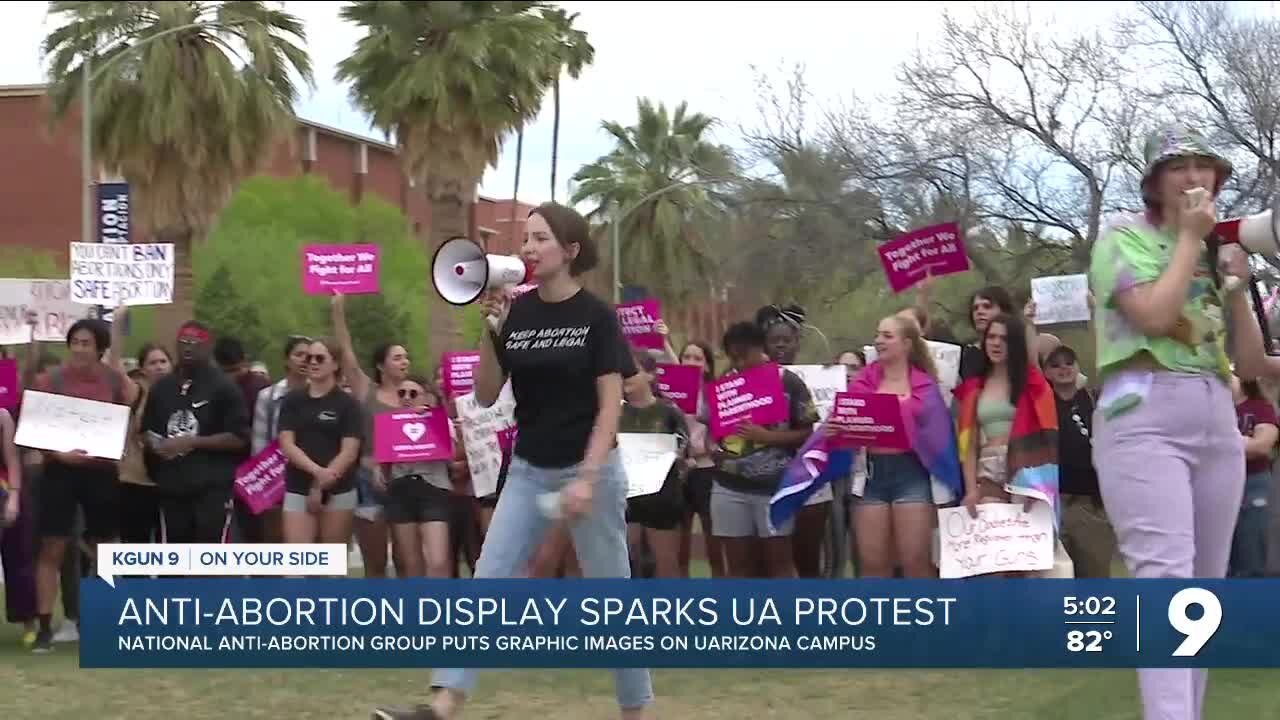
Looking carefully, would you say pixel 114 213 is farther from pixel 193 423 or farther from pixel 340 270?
pixel 193 423

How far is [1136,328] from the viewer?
5176 millimetres

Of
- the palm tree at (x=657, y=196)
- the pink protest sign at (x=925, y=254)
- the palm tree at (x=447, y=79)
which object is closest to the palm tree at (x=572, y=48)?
the palm tree at (x=447, y=79)

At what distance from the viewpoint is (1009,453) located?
9.45 meters

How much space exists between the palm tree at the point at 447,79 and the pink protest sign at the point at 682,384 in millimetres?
20664

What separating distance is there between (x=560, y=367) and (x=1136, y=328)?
194cm

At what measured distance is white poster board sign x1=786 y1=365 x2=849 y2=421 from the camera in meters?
11.5

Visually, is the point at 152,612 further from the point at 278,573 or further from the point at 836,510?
the point at 836,510

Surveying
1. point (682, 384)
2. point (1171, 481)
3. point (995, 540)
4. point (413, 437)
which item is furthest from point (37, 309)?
point (1171, 481)

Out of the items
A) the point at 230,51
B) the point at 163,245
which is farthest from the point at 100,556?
the point at 230,51

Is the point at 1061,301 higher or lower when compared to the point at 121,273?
lower

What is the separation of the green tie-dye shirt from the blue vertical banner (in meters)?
17.2

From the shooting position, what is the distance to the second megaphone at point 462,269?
308 inches

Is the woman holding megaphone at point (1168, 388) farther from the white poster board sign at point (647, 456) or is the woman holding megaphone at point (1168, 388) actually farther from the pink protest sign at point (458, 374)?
the pink protest sign at point (458, 374)

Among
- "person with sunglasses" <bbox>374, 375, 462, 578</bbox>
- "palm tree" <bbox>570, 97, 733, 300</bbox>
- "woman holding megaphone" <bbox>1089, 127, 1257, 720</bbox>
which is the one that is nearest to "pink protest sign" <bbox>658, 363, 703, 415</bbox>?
"person with sunglasses" <bbox>374, 375, 462, 578</bbox>
